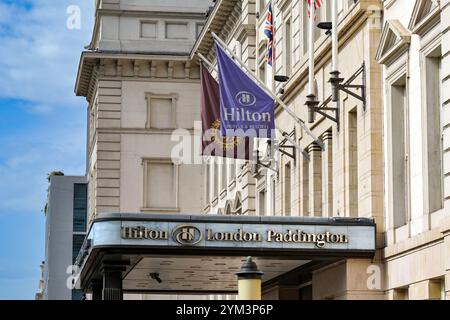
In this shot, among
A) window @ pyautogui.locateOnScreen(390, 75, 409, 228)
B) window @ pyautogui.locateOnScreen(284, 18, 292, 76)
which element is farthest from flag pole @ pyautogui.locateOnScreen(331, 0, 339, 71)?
window @ pyautogui.locateOnScreen(284, 18, 292, 76)

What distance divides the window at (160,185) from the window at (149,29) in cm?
758

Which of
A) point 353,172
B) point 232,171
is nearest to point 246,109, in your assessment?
point 353,172

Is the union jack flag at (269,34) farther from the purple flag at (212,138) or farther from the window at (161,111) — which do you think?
the window at (161,111)

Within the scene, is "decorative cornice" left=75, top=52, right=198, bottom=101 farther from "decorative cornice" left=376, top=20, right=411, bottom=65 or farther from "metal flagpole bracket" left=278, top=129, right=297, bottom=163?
"decorative cornice" left=376, top=20, right=411, bottom=65

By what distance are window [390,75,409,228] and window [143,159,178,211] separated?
40175mm

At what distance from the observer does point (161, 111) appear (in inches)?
2889

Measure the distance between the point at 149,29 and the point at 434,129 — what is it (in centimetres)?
4722

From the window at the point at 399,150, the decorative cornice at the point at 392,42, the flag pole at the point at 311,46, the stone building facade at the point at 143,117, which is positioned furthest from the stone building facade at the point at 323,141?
the stone building facade at the point at 143,117

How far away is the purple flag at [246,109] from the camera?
37.7m

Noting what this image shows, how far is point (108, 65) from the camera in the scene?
240 ft

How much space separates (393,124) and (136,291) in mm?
19984

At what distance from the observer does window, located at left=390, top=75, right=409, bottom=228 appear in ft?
104

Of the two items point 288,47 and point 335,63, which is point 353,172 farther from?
point 288,47

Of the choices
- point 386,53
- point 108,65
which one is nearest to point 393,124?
point 386,53
